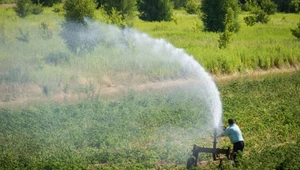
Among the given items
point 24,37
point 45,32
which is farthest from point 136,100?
point 45,32

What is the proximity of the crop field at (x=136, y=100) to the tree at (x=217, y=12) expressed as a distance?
21.8 feet

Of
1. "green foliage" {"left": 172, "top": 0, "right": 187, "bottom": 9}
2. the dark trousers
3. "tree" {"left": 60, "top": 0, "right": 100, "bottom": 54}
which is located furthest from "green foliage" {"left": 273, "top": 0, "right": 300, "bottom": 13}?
the dark trousers

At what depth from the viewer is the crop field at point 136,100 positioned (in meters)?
17.2

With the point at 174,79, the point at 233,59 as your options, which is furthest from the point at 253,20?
the point at 174,79

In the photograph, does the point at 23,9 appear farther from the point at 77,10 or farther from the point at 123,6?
the point at 77,10

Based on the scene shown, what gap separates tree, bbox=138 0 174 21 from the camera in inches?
2344

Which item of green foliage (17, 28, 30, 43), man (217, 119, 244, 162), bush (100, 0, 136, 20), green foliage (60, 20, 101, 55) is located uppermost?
bush (100, 0, 136, 20)

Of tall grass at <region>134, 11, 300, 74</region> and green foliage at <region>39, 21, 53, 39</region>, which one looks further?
green foliage at <region>39, 21, 53, 39</region>

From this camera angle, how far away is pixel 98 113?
22375 mm

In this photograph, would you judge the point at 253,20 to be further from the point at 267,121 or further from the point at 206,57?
the point at 267,121

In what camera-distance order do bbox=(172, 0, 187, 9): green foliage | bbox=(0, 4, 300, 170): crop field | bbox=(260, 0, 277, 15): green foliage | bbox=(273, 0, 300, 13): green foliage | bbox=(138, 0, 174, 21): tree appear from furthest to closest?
bbox=(172, 0, 187, 9): green foliage, bbox=(273, 0, 300, 13): green foliage, bbox=(260, 0, 277, 15): green foliage, bbox=(138, 0, 174, 21): tree, bbox=(0, 4, 300, 170): crop field

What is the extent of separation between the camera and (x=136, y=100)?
24.9m

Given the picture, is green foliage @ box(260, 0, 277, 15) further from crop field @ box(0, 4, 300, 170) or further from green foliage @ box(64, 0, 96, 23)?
green foliage @ box(64, 0, 96, 23)

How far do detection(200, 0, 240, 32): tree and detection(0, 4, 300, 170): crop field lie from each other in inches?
261
